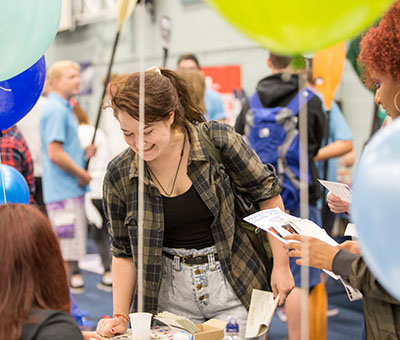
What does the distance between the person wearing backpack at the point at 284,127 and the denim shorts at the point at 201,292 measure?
0.89m

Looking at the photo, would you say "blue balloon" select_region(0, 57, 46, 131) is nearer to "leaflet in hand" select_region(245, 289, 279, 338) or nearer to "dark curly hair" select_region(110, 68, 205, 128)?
"dark curly hair" select_region(110, 68, 205, 128)

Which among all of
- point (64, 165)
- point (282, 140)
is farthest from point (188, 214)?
point (64, 165)

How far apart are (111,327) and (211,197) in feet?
1.61

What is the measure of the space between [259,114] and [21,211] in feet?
5.46

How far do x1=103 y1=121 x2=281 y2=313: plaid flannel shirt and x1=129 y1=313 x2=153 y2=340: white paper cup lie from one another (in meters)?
0.21

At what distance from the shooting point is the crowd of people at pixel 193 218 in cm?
124

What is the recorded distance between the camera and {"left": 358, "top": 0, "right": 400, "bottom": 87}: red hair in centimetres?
138

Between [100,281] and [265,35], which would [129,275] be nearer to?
[265,35]

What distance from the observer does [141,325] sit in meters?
1.58

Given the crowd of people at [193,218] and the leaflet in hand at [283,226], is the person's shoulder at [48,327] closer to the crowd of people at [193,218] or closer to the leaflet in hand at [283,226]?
the crowd of people at [193,218]

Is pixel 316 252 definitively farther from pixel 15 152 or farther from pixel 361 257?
pixel 15 152

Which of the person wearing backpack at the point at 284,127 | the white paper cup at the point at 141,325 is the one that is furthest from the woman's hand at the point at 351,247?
the person wearing backpack at the point at 284,127

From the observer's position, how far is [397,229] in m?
0.97

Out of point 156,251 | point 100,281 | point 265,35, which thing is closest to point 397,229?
point 265,35
